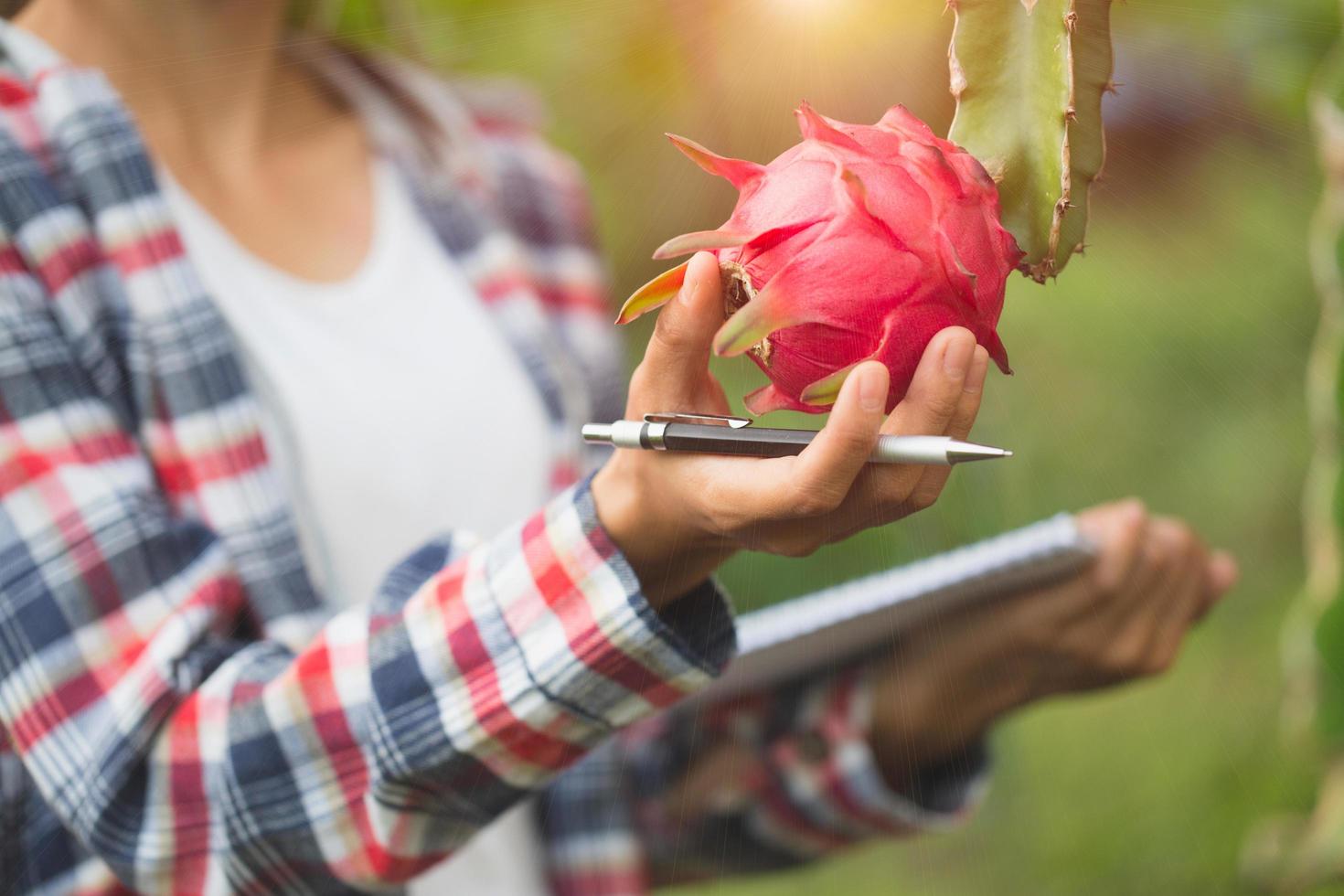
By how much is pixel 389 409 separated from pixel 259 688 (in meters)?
0.17

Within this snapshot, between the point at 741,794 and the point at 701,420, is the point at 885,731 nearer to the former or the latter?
the point at 741,794

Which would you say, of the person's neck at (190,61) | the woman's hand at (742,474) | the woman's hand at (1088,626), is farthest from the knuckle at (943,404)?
the person's neck at (190,61)

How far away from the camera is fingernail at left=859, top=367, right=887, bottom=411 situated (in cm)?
24

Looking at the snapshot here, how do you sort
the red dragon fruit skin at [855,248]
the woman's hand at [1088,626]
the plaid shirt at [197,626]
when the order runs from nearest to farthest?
the red dragon fruit skin at [855,248] → the plaid shirt at [197,626] → the woman's hand at [1088,626]

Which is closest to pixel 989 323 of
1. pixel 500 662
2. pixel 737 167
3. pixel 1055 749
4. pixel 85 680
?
pixel 737 167

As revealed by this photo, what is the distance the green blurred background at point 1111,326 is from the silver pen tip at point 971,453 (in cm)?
6

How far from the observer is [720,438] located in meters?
0.29

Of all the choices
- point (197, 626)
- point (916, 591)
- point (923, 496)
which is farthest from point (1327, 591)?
point (197, 626)

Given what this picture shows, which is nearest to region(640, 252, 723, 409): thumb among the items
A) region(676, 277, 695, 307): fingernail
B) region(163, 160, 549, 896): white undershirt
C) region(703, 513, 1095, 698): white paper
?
region(676, 277, 695, 307): fingernail

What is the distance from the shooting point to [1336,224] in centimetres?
55

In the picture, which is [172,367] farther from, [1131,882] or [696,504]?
[1131,882]

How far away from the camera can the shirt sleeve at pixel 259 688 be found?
1.21 feet

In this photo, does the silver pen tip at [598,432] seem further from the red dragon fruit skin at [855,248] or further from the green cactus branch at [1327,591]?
the green cactus branch at [1327,591]

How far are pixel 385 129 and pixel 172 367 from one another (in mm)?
235
